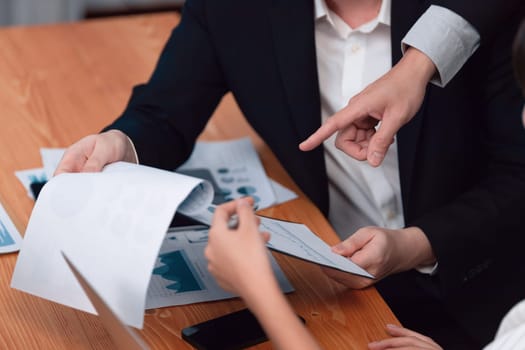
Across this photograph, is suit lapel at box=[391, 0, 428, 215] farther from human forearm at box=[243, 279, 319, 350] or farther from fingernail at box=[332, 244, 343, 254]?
human forearm at box=[243, 279, 319, 350]

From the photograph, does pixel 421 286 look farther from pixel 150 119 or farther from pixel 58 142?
pixel 58 142

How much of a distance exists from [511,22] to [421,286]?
0.47 meters

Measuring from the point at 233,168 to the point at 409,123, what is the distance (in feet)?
1.11

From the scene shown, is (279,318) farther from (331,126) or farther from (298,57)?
(298,57)

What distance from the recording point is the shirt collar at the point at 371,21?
59.1 inches

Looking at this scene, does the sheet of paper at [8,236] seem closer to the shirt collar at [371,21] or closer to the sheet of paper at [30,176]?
the sheet of paper at [30,176]

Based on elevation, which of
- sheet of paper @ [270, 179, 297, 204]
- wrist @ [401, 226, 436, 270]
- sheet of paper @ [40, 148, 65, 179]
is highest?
sheet of paper @ [40, 148, 65, 179]

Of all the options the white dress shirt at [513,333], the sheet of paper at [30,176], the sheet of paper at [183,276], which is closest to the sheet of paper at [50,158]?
the sheet of paper at [30,176]

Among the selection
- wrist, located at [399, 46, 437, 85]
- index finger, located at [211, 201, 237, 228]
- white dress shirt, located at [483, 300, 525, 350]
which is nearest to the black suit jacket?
wrist, located at [399, 46, 437, 85]

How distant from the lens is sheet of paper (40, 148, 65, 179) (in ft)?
5.04

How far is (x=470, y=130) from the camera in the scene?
1.55 meters

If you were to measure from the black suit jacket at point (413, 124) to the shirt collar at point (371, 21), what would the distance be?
0.02 meters

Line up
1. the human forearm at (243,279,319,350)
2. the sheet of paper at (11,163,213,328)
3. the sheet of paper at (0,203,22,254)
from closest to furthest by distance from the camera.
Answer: the human forearm at (243,279,319,350), the sheet of paper at (11,163,213,328), the sheet of paper at (0,203,22,254)

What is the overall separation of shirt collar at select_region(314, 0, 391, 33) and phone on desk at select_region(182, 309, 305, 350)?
1.92ft
